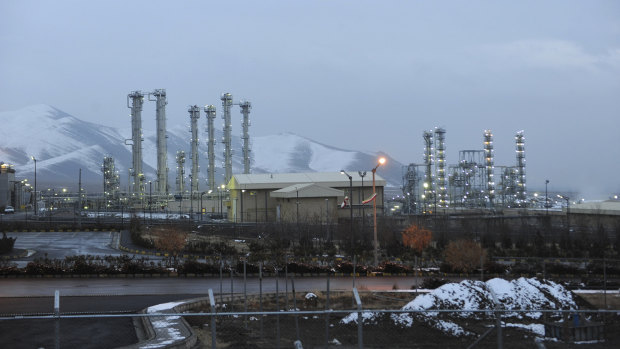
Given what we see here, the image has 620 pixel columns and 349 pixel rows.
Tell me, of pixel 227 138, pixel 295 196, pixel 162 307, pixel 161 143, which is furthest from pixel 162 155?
pixel 162 307

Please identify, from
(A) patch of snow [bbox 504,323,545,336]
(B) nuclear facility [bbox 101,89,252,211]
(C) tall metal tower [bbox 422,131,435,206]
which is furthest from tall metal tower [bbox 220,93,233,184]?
(A) patch of snow [bbox 504,323,545,336]

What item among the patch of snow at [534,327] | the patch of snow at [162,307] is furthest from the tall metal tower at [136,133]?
the patch of snow at [534,327]

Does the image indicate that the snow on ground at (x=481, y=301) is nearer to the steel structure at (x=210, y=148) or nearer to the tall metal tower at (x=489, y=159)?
the tall metal tower at (x=489, y=159)

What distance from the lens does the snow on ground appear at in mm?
17906

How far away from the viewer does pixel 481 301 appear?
19.5 metres

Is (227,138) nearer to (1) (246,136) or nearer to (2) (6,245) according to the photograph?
(1) (246,136)

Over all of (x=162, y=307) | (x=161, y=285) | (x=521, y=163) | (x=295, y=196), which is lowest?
(x=161, y=285)

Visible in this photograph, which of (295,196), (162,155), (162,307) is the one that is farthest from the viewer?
(162,155)

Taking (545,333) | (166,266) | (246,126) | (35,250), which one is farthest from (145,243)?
(246,126)

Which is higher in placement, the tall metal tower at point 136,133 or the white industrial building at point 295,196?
the tall metal tower at point 136,133

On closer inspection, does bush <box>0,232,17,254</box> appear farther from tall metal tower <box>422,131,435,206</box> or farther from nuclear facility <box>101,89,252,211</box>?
tall metal tower <box>422,131,435,206</box>

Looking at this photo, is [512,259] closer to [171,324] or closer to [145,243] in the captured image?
[145,243]

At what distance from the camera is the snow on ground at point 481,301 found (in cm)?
1791

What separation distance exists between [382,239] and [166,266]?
844 inches
